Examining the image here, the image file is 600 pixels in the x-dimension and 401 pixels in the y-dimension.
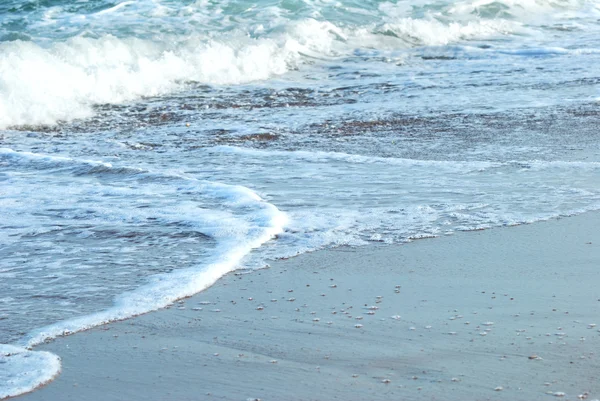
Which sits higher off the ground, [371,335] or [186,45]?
[186,45]

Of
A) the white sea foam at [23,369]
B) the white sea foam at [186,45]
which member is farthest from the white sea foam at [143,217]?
the white sea foam at [186,45]

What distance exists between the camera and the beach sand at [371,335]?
295 cm

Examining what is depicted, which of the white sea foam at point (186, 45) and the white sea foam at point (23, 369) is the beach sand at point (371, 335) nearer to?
the white sea foam at point (23, 369)

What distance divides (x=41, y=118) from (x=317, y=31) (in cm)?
615

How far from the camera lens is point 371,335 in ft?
11.1

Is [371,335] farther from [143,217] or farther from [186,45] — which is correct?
[186,45]

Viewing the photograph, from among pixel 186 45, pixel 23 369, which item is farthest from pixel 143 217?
pixel 186 45

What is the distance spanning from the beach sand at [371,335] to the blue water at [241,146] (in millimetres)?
208

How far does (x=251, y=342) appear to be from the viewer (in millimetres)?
3359

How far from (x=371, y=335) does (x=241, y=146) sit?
3.94m

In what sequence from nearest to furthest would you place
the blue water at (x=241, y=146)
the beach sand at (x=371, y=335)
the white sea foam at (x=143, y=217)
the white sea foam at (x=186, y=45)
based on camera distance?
the beach sand at (x=371, y=335), the white sea foam at (x=143, y=217), the blue water at (x=241, y=146), the white sea foam at (x=186, y=45)

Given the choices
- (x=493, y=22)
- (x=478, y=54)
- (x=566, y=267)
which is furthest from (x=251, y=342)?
(x=493, y=22)

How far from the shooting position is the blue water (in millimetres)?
4340

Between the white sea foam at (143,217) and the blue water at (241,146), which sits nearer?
the white sea foam at (143,217)
